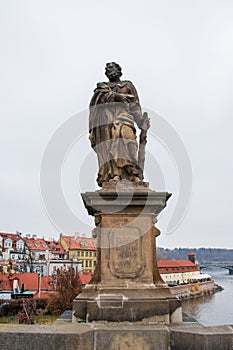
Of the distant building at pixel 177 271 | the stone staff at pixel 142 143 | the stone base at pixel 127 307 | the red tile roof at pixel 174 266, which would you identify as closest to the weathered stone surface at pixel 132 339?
the stone base at pixel 127 307

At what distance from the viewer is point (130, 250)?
18.5 feet

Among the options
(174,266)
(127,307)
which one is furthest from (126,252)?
(174,266)

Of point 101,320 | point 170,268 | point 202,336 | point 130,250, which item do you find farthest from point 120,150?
point 170,268

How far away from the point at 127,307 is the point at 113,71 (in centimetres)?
380

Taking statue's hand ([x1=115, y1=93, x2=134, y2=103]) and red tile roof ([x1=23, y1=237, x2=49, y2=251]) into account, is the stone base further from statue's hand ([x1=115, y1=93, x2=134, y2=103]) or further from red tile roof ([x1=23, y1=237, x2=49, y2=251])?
red tile roof ([x1=23, y1=237, x2=49, y2=251])

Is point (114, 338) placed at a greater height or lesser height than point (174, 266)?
lesser

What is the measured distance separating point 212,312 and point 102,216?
170ft

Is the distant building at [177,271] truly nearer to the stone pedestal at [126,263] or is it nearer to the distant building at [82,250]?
the distant building at [82,250]

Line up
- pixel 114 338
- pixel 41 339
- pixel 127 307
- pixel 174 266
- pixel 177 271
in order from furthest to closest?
1. pixel 177 271
2. pixel 174 266
3. pixel 127 307
4. pixel 114 338
5. pixel 41 339

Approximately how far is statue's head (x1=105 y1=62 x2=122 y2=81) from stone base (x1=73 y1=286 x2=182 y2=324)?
3.47 m

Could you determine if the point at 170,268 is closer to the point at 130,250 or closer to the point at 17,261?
the point at 17,261

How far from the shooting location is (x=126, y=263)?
559 cm

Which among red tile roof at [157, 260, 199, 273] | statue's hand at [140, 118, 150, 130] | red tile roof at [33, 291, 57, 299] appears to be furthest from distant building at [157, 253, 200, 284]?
statue's hand at [140, 118, 150, 130]

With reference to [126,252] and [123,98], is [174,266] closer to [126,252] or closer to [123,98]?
[123,98]
